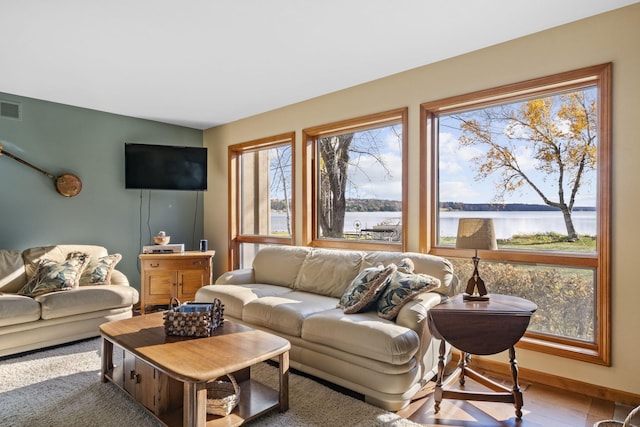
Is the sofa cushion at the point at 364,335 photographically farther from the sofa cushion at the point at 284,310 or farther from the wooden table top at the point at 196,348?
the wooden table top at the point at 196,348

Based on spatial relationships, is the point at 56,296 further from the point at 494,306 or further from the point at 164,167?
the point at 494,306

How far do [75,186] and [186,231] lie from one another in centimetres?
154

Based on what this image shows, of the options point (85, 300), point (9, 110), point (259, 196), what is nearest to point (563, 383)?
point (259, 196)

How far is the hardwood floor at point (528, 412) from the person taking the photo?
2168 millimetres

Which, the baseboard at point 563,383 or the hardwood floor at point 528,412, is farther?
the baseboard at point 563,383

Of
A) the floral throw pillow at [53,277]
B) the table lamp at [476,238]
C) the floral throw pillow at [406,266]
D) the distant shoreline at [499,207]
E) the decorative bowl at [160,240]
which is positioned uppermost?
the distant shoreline at [499,207]

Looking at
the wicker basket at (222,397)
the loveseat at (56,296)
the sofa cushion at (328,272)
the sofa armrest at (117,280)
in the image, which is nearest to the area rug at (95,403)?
the wicker basket at (222,397)

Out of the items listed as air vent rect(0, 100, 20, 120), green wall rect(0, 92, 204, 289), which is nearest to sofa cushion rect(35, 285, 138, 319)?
green wall rect(0, 92, 204, 289)

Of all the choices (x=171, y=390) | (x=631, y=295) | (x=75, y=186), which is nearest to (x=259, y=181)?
(x=75, y=186)

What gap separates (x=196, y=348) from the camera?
83.7 inches

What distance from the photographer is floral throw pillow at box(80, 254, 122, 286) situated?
3.75 m

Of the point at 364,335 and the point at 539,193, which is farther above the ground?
the point at 539,193

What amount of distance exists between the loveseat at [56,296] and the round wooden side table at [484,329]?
3.04m

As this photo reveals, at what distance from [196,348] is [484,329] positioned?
1650 mm
